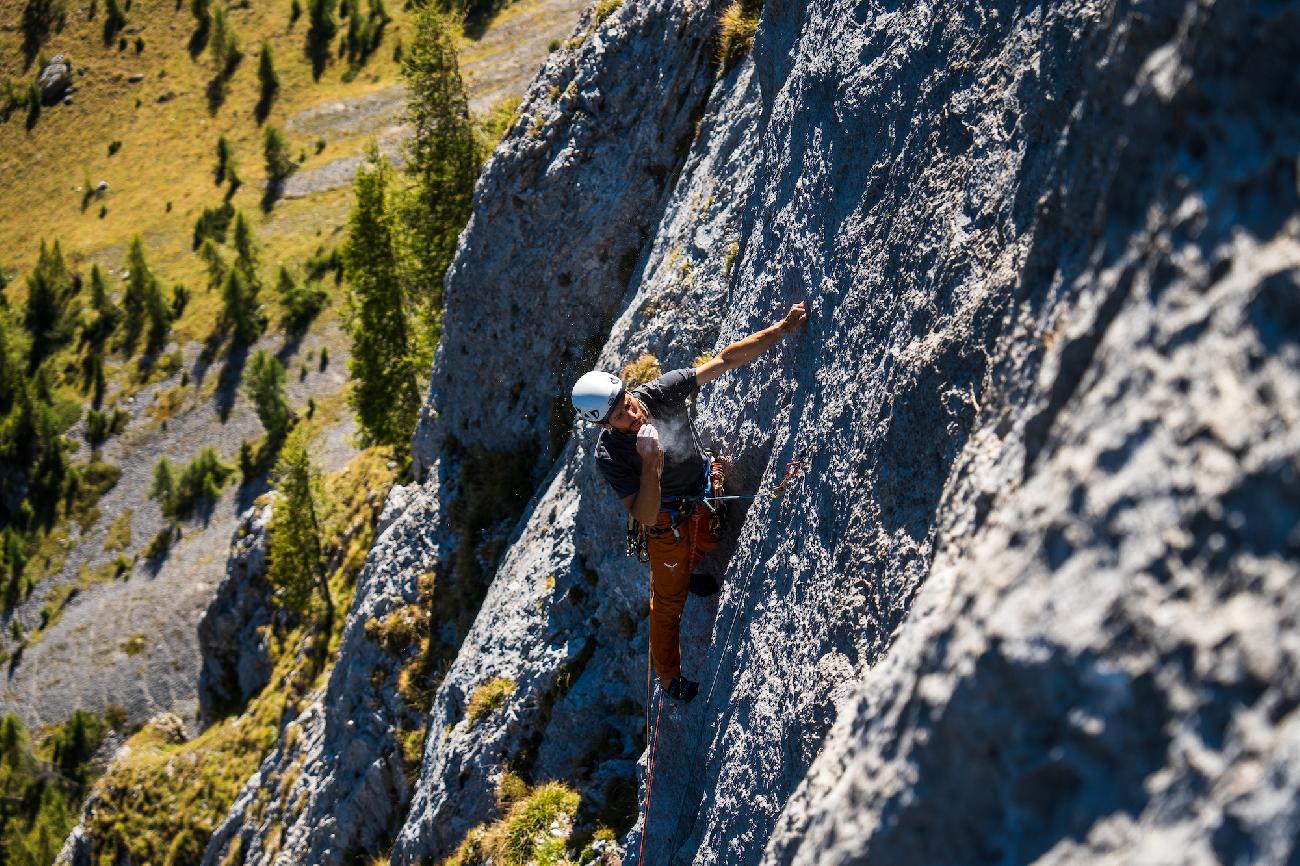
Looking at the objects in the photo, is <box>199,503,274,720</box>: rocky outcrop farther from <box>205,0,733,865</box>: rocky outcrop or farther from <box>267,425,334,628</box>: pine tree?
<box>205,0,733,865</box>: rocky outcrop

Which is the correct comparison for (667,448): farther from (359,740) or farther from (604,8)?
(604,8)

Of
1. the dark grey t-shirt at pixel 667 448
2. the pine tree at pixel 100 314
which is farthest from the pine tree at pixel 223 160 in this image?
the dark grey t-shirt at pixel 667 448

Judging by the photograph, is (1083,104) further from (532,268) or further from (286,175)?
(286,175)

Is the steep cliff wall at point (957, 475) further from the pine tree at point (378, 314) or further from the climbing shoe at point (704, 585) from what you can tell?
the pine tree at point (378, 314)

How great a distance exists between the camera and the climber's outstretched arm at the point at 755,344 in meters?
10.5

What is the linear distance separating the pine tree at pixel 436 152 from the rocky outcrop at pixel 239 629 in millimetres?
18508

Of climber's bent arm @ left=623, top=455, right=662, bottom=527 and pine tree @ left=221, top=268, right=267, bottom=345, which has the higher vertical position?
climber's bent arm @ left=623, top=455, right=662, bottom=527

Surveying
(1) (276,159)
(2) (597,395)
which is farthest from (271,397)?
(2) (597,395)

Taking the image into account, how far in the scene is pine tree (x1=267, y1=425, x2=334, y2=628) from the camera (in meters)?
48.2

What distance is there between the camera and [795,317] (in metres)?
10.5

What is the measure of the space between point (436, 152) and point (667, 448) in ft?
115

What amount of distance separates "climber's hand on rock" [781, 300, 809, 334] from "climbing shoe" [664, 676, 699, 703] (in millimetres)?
3946

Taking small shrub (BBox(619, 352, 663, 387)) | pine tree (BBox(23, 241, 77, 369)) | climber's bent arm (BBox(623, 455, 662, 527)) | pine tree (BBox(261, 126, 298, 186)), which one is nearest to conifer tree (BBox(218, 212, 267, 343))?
pine tree (BBox(261, 126, 298, 186))

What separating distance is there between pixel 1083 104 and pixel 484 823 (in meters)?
13.8
